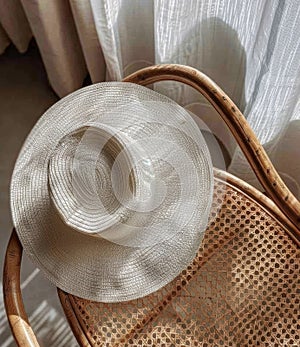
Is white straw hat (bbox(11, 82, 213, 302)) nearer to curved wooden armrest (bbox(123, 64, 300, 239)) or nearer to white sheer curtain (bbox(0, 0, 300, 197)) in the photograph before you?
curved wooden armrest (bbox(123, 64, 300, 239))

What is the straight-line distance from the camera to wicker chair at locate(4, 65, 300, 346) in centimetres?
89

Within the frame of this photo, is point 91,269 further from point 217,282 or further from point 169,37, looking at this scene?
point 169,37

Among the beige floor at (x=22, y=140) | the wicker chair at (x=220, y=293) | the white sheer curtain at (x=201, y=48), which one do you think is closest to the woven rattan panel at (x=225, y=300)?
the wicker chair at (x=220, y=293)

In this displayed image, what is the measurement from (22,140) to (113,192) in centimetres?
67

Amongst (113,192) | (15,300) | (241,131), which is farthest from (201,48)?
(15,300)

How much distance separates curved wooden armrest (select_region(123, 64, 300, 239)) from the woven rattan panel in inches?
2.7

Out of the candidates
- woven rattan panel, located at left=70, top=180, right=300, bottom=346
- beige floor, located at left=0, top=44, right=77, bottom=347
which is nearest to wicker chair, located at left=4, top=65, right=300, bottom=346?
woven rattan panel, located at left=70, top=180, right=300, bottom=346

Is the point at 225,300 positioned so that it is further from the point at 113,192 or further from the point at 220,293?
the point at 113,192

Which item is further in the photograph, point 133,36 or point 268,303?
point 133,36

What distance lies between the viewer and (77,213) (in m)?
0.79

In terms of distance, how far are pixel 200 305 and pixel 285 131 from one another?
1.16 ft

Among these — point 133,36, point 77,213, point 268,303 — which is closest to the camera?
point 77,213

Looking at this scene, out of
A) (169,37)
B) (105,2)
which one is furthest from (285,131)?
(105,2)

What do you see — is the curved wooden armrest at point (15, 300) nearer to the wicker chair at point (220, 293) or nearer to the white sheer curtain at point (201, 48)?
the wicker chair at point (220, 293)
